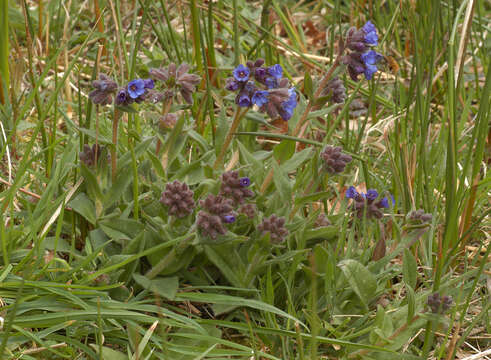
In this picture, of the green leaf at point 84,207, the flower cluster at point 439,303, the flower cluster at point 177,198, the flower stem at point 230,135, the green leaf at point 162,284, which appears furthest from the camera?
the flower stem at point 230,135

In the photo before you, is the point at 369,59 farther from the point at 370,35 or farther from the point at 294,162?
the point at 294,162

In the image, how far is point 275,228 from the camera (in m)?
2.18

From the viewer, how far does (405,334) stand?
2.18 m

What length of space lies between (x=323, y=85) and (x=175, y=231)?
0.85 meters

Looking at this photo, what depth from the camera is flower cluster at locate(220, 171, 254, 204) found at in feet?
7.14

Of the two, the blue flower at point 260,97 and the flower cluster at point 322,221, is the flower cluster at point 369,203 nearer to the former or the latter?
the flower cluster at point 322,221

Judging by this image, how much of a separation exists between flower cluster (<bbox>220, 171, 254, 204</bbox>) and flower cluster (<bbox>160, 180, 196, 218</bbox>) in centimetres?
14

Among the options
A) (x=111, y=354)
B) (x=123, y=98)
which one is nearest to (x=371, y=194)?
(x=123, y=98)

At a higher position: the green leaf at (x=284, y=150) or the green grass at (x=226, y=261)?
the green leaf at (x=284, y=150)

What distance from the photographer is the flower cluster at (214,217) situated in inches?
80.7

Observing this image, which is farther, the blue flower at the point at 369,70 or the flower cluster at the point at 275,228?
the blue flower at the point at 369,70

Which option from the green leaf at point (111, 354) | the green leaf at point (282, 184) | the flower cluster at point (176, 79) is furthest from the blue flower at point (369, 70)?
the green leaf at point (111, 354)

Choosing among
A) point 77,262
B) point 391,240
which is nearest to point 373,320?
point 391,240

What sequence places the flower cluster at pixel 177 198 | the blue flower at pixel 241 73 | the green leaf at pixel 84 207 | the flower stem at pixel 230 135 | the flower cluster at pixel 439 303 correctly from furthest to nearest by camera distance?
the flower stem at pixel 230 135 → the green leaf at pixel 84 207 → the blue flower at pixel 241 73 → the flower cluster at pixel 177 198 → the flower cluster at pixel 439 303
